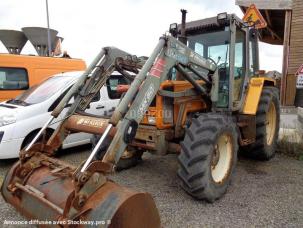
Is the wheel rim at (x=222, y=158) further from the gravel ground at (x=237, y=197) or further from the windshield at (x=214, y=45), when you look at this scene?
the windshield at (x=214, y=45)

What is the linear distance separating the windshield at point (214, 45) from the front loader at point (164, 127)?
16mm

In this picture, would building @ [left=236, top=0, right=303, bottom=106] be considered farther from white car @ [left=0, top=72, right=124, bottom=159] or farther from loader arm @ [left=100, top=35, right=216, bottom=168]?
loader arm @ [left=100, top=35, right=216, bottom=168]

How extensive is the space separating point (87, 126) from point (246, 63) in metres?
3.16

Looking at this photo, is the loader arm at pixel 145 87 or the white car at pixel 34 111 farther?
the white car at pixel 34 111

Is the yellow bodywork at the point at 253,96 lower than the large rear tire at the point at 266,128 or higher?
higher

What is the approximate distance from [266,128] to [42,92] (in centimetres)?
454

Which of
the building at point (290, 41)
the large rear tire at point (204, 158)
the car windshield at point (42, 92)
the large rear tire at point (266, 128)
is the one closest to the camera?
the large rear tire at point (204, 158)

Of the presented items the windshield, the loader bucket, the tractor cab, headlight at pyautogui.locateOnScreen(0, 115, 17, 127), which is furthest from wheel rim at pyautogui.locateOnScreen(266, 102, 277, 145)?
headlight at pyautogui.locateOnScreen(0, 115, 17, 127)

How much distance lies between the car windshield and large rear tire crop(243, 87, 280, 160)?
390cm

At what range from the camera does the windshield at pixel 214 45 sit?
511 centimetres

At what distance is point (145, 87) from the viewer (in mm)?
3650

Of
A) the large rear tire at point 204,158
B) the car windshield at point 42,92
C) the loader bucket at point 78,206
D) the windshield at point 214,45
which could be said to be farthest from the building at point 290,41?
the loader bucket at point 78,206

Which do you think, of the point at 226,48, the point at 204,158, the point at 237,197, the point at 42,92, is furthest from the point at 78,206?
the point at 42,92

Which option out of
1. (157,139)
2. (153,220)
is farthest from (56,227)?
(157,139)
